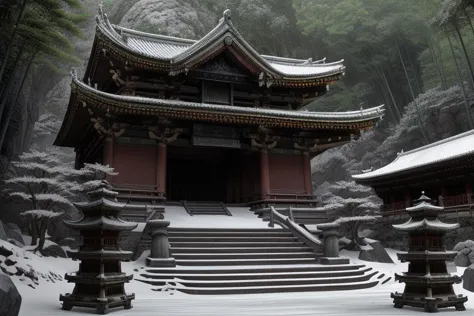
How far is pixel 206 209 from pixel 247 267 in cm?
704

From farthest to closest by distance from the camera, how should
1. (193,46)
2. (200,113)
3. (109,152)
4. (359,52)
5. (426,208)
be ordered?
(359,52), (193,46), (200,113), (109,152), (426,208)

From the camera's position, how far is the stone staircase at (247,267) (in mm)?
11250

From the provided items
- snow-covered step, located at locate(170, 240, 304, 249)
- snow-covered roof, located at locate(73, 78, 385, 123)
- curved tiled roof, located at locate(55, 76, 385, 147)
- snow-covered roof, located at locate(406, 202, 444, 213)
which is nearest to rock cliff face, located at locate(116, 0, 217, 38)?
curved tiled roof, located at locate(55, 76, 385, 147)

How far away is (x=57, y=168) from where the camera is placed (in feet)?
50.1

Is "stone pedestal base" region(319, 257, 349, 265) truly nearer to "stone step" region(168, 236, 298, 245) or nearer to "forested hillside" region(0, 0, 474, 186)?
"stone step" region(168, 236, 298, 245)

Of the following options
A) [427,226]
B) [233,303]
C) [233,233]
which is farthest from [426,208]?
[233,233]

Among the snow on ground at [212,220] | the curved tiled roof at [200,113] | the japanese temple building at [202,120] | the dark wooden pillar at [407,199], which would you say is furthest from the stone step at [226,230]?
the dark wooden pillar at [407,199]

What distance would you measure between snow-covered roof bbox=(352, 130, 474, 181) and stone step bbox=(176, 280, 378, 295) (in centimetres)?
1178

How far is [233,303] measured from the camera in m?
9.23

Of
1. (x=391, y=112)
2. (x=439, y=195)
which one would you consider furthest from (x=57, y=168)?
(x=391, y=112)

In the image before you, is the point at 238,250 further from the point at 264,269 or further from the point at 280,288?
the point at 280,288

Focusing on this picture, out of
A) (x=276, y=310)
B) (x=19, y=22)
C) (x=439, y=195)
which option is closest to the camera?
(x=276, y=310)

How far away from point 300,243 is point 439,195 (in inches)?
522

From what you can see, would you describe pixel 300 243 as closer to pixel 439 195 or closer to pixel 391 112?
pixel 439 195
